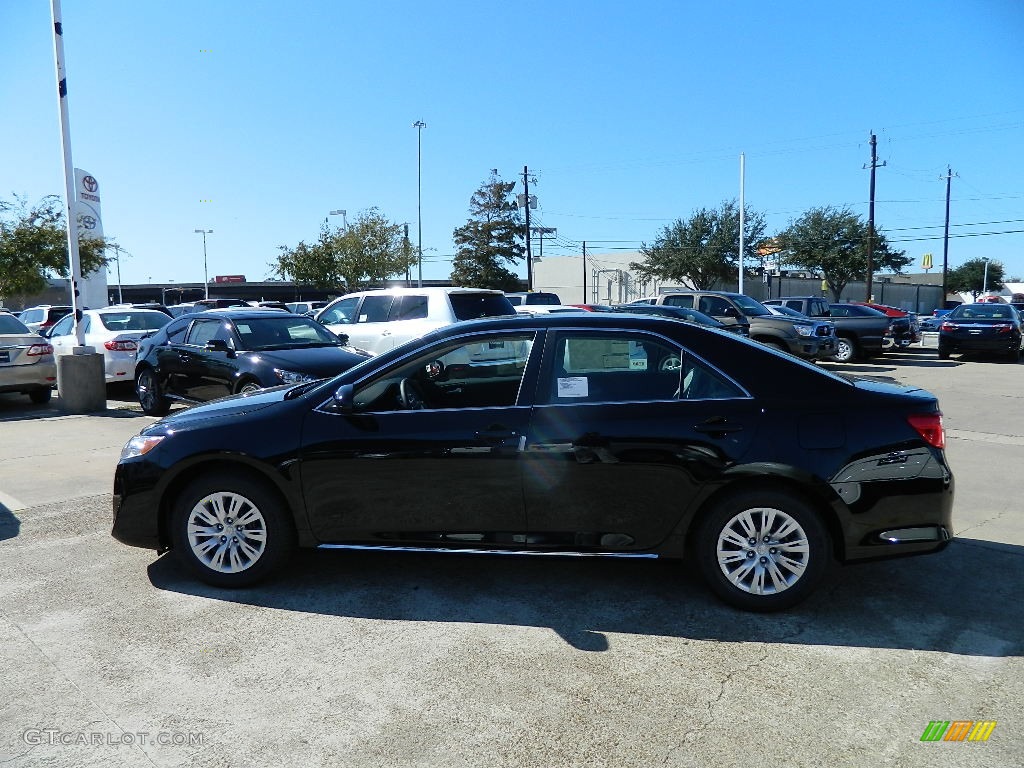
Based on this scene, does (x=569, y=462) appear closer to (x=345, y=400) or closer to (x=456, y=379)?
(x=456, y=379)

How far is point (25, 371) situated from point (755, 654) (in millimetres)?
12140

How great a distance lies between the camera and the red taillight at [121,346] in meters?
12.9

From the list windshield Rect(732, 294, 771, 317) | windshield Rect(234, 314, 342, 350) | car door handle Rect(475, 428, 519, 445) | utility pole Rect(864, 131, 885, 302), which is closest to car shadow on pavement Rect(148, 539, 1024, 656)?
car door handle Rect(475, 428, 519, 445)

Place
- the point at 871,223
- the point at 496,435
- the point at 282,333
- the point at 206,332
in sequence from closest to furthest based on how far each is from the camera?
the point at 496,435
the point at 282,333
the point at 206,332
the point at 871,223

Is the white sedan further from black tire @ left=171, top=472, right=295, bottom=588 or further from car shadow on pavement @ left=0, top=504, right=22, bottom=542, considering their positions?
black tire @ left=171, top=472, right=295, bottom=588

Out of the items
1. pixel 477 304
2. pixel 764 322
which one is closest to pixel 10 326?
pixel 477 304

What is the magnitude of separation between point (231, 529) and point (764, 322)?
15.9m

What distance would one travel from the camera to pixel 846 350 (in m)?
21.0

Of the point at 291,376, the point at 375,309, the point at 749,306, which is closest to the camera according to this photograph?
the point at 291,376

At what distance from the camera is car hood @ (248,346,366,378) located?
9195mm

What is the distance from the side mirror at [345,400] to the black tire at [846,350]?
1904 centimetres

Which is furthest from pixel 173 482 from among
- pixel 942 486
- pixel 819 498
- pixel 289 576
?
pixel 942 486

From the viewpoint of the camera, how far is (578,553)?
13.8 ft

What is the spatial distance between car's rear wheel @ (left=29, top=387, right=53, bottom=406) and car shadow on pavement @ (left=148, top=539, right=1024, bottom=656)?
9237 mm
